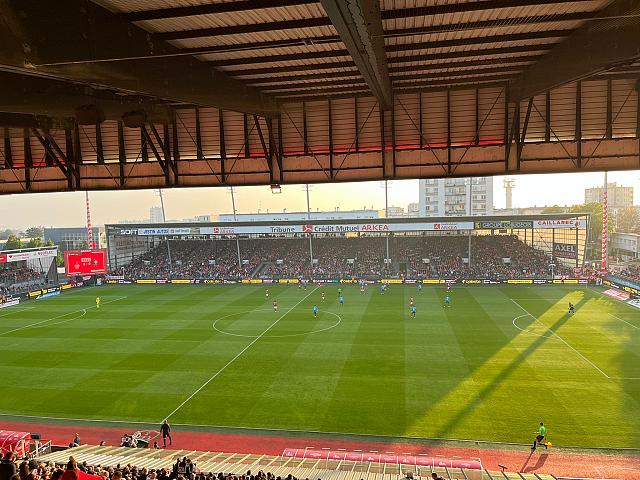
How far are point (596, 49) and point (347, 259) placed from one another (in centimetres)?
5537

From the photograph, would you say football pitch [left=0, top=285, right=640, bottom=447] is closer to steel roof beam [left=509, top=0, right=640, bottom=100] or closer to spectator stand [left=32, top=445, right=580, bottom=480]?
spectator stand [left=32, top=445, right=580, bottom=480]

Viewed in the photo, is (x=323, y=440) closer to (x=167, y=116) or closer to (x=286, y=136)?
(x=286, y=136)

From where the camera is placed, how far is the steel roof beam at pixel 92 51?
6.57 meters

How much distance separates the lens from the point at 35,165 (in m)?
16.2

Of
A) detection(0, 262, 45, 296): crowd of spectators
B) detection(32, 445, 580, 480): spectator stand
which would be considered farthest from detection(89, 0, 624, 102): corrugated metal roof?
detection(0, 262, 45, 296): crowd of spectators

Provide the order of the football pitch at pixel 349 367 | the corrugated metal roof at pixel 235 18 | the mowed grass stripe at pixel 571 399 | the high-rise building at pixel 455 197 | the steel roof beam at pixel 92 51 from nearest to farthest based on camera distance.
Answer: the steel roof beam at pixel 92 51 → the corrugated metal roof at pixel 235 18 → the mowed grass stripe at pixel 571 399 → the football pitch at pixel 349 367 → the high-rise building at pixel 455 197

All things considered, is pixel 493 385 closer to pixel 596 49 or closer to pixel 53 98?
pixel 596 49

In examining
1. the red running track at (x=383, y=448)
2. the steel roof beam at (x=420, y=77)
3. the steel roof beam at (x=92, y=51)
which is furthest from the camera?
the red running track at (x=383, y=448)

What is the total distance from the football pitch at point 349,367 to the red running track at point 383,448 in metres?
0.84

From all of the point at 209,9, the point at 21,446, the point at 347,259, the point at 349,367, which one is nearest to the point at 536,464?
the point at 349,367

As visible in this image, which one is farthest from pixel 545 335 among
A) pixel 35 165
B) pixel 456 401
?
pixel 35 165

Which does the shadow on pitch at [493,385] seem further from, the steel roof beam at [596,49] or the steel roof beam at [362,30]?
the steel roof beam at [362,30]

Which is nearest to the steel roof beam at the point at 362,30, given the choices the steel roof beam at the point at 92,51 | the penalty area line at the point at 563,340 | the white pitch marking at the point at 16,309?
the steel roof beam at the point at 92,51

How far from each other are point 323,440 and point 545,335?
1989 centimetres
